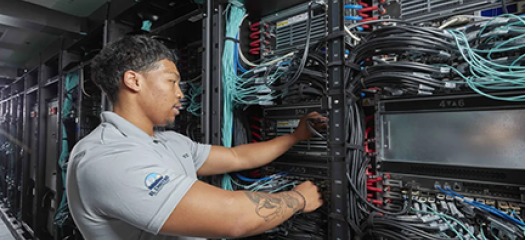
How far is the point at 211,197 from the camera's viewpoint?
774mm

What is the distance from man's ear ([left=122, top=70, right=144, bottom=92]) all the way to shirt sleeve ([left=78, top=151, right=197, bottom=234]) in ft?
1.19

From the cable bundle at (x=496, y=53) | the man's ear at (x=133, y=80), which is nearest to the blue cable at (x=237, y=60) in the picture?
the man's ear at (x=133, y=80)

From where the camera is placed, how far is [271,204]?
893 mm

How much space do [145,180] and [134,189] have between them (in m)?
0.04

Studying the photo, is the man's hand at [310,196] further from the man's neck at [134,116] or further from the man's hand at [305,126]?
the man's neck at [134,116]

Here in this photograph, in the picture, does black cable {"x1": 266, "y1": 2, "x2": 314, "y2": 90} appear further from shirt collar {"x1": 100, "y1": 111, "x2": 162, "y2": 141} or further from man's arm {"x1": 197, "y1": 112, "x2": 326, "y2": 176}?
shirt collar {"x1": 100, "y1": 111, "x2": 162, "y2": 141}

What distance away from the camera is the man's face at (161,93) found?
41.5 inches

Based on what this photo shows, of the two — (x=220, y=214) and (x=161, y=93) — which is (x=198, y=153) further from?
(x=220, y=214)

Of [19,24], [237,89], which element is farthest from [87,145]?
[19,24]

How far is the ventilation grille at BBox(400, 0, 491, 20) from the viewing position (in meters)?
0.89

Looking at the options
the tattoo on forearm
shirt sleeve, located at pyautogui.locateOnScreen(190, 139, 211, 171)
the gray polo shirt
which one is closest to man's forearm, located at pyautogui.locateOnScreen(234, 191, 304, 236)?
the tattoo on forearm

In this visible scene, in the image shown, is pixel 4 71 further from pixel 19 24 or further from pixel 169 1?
pixel 169 1

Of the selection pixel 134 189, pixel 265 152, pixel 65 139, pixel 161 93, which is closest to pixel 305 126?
pixel 265 152

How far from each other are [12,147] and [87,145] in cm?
644
